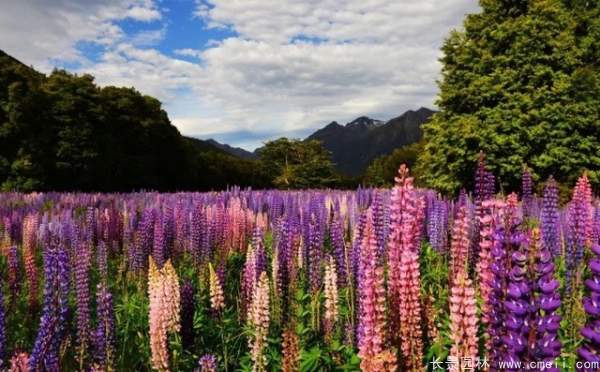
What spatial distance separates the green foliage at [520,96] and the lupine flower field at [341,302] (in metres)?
14.9

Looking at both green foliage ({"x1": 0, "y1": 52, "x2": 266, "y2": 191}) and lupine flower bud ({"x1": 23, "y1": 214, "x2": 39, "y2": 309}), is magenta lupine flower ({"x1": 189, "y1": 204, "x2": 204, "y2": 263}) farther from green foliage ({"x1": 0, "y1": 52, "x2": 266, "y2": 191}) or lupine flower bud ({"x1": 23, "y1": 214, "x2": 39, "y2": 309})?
green foliage ({"x1": 0, "y1": 52, "x2": 266, "y2": 191})

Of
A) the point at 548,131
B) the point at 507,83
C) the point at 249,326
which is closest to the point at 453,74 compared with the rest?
the point at 507,83

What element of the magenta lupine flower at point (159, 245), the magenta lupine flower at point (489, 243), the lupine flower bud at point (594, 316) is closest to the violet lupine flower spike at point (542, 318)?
the lupine flower bud at point (594, 316)

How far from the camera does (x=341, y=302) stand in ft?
20.7

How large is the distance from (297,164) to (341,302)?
146 feet

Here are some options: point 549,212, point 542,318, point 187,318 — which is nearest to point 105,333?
point 187,318

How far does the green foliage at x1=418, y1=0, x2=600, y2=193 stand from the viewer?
22.1m

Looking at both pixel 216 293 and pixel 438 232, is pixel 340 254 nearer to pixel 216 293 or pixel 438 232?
pixel 216 293

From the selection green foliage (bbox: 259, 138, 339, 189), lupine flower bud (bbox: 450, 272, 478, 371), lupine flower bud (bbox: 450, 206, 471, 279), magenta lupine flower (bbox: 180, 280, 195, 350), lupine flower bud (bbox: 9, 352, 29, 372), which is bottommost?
magenta lupine flower (bbox: 180, 280, 195, 350)

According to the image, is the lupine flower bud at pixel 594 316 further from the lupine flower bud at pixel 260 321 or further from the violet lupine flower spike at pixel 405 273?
the lupine flower bud at pixel 260 321

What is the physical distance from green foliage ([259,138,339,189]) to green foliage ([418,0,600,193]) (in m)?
22.7

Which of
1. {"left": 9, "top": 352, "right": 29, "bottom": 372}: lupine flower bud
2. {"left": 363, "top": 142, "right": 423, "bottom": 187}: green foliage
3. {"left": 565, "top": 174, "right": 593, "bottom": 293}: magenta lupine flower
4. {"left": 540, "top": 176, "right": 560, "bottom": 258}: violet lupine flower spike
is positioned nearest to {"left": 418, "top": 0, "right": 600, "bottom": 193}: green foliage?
{"left": 565, "top": 174, "right": 593, "bottom": 293}: magenta lupine flower

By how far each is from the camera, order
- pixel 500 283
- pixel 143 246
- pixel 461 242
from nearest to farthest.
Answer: pixel 500 283 → pixel 461 242 → pixel 143 246

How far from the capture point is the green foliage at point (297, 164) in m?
48.4
